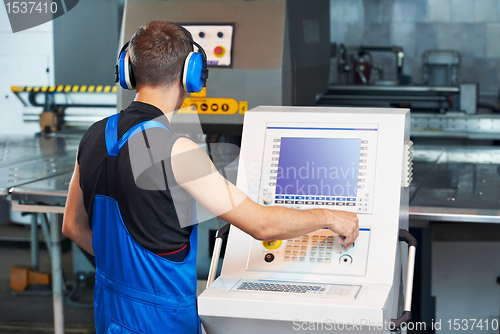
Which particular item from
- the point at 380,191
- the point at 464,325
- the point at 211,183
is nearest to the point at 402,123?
the point at 380,191

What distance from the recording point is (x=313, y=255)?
42.2 inches

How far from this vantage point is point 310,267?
1.06 metres

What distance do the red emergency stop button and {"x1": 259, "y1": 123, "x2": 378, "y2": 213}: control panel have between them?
0.58 meters

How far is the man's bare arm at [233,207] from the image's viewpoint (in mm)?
919

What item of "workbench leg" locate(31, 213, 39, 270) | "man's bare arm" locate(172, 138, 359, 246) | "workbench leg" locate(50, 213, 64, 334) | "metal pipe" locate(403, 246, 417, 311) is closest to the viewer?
"man's bare arm" locate(172, 138, 359, 246)

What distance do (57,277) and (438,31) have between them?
5294 mm

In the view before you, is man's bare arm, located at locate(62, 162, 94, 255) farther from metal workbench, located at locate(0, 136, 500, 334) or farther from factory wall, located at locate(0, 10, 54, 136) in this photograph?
factory wall, located at locate(0, 10, 54, 136)

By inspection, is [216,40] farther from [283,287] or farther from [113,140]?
[283,287]

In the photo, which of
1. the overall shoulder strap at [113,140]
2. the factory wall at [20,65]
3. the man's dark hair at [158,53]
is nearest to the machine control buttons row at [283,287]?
the overall shoulder strap at [113,140]

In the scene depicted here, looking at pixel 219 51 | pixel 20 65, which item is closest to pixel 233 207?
pixel 219 51

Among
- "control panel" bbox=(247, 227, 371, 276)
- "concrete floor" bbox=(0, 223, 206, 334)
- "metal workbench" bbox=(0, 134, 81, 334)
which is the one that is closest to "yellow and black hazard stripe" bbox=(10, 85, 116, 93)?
"metal workbench" bbox=(0, 134, 81, 334)

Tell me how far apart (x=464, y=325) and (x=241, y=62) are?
1.28m

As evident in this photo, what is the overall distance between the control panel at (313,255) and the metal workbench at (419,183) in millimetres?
358

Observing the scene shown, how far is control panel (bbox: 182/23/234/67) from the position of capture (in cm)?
164
